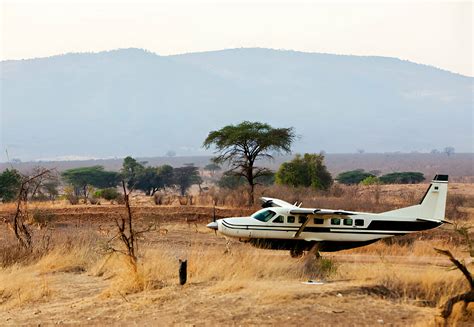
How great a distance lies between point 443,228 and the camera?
35594 millimetres

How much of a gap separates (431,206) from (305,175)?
31.0 m

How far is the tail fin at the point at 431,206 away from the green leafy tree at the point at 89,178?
183 feet

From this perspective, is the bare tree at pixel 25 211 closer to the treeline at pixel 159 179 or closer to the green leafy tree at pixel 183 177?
the treeline at pixel 159 179

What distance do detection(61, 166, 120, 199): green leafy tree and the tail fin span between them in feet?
183

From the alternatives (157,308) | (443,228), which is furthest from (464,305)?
(443,228)

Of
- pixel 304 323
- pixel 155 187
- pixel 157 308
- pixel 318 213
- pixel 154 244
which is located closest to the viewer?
pixel 304 323

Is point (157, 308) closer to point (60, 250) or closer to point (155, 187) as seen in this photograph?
point (60, 250)

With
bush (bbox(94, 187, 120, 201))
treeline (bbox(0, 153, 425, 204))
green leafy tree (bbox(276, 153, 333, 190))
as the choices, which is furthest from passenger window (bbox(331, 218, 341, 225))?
bush (bbox(94, 187, 120, 201))

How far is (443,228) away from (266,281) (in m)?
21.8

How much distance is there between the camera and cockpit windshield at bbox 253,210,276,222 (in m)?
23.5

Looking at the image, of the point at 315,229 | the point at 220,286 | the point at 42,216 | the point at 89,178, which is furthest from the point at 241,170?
the point at 220,286

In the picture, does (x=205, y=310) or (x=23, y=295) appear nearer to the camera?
(x=205, y=310)

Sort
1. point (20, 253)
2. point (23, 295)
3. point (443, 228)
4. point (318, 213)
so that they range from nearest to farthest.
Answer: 1. point (23, 295)
2. point (20, 253)
3. point (318, 213)
4. point (443, 228)

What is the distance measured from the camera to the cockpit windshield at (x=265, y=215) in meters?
23.5
